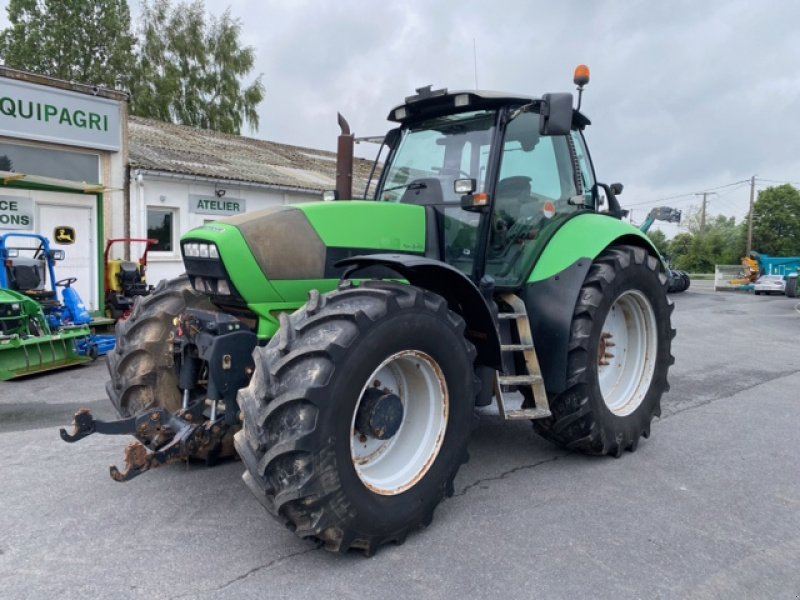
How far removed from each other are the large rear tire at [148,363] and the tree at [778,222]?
49.9 metres

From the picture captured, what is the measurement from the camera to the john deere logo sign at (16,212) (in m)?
10.8

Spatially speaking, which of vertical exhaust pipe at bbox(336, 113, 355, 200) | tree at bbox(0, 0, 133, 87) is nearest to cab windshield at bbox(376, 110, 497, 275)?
vertical exhaust pipe at bbox(336, 113, 355, 200)

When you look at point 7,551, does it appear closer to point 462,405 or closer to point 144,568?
point 144,568

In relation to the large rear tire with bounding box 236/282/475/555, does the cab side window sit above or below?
above

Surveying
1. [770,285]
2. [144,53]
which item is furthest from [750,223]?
[144,53]

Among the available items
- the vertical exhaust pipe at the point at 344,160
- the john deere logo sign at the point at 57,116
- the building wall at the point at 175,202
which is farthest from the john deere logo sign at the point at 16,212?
the vertical exhaust pipe at the point at 344,160

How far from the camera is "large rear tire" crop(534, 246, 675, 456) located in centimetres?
408

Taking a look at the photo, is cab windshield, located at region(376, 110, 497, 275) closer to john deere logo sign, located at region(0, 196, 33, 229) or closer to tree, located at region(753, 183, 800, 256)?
john deere logo sign, located at region(0, 196, 33, 229)

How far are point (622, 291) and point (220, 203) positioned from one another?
1189 cm

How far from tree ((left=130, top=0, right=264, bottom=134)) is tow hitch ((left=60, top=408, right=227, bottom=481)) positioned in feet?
91.7

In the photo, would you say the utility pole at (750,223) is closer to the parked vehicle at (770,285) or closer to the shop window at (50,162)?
the parked vehicle at (770,285)

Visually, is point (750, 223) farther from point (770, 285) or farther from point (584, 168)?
point (584, 168)

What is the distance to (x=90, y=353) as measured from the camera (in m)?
8.23

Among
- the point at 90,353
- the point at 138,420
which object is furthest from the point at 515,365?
the point at 90,353
